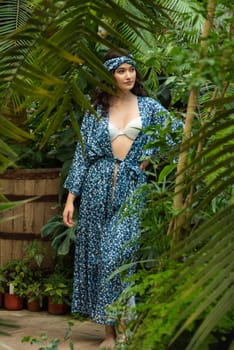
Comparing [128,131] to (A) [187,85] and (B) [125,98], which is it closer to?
(B) [125,98]

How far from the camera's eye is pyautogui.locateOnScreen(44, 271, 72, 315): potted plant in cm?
671

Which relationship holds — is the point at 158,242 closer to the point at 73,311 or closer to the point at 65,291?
the point at 73,311

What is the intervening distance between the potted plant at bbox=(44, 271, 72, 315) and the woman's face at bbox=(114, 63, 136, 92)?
1.63m

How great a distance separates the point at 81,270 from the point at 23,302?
3.31ft

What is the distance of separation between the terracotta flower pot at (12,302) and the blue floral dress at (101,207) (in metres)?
0.86

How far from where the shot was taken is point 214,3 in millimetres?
2025

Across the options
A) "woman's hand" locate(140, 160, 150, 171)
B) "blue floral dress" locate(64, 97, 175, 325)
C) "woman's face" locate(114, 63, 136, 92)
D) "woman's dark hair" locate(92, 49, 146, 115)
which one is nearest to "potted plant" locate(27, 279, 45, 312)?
"blue floral dress" locate(64, 97, 175, 325)

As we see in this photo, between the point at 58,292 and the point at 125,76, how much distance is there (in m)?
1.70

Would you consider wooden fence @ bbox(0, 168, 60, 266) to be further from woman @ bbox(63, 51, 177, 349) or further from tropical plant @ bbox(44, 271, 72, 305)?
woman @ bbox(63, 51, 177, 349)

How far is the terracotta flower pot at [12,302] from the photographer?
6.91m

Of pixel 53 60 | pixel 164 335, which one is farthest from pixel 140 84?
pixel 53 60

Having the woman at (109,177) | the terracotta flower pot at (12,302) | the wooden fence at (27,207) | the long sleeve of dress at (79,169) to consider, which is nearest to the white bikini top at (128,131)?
the woman at (109,177)

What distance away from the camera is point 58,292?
6672mm

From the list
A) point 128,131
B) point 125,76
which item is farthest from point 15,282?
point 125,76
